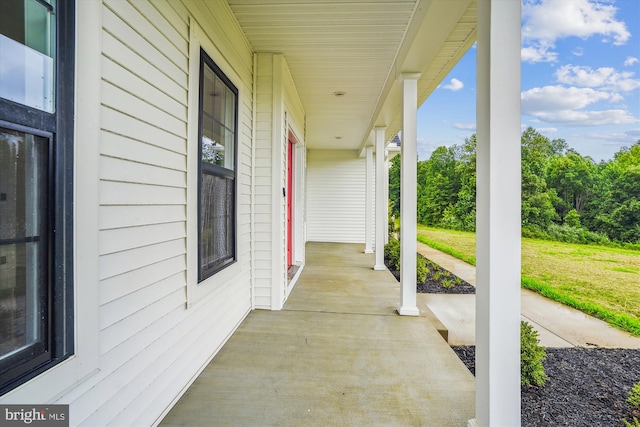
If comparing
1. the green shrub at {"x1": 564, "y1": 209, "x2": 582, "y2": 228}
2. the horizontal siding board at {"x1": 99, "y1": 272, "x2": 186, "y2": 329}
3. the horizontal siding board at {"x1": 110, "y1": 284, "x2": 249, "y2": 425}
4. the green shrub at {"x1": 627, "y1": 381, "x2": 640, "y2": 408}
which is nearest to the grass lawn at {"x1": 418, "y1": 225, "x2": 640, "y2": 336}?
the green shrub at {"x1": 564, "y1": 209, "x2": 582, "y2": 228}

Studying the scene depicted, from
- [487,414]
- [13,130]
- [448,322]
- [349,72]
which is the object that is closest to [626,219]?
[448,322]

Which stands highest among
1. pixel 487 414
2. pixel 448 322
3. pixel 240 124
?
pixel 240 124

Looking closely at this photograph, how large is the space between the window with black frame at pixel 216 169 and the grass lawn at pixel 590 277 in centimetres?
433

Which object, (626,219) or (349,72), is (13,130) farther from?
(626,219)

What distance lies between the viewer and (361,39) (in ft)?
9.78

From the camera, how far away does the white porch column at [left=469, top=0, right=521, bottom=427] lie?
4.46 ft

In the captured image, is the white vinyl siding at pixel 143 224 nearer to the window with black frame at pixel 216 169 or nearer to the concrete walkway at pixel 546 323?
the window with black frame at pixel 216 169

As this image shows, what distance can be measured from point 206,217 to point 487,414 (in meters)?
2.09

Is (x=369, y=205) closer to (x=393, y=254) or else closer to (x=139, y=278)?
(x=393, y=254)

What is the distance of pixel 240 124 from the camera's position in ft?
9.48

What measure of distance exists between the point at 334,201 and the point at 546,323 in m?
6.32

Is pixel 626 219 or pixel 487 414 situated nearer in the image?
pixel 487 414

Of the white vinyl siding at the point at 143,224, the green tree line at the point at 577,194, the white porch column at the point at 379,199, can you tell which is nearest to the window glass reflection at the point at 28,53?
the white vinyl siding at the point at 143,224

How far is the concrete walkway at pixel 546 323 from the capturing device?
288 centimetres
